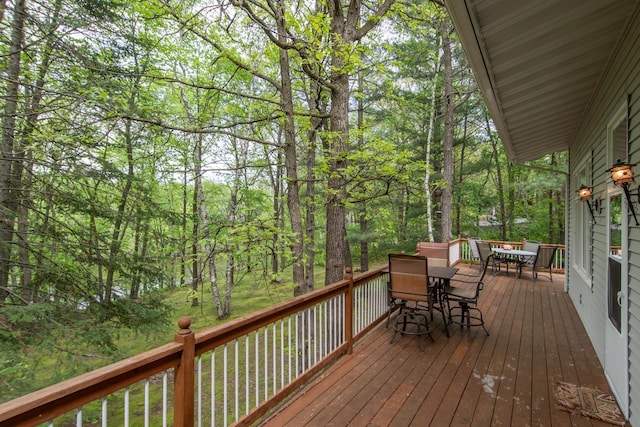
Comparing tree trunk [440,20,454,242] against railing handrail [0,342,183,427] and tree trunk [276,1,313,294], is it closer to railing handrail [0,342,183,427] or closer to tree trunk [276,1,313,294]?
tree trunk [276,1,313,294]

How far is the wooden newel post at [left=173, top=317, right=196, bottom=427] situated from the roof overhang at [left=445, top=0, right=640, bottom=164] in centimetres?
251

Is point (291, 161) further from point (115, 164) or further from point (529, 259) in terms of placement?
point (529, 259)

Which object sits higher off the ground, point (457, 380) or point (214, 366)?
point (214, 366)

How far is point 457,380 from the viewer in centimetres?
285

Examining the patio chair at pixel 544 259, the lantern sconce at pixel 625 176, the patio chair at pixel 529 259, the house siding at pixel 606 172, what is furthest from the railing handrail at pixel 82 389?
the patio chair at pixel 529 259

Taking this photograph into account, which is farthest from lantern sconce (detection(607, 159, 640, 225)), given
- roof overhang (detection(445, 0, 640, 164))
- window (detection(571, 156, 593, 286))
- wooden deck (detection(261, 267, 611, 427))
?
window (detection(571, 156, 593, 286))

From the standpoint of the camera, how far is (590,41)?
2.49 m

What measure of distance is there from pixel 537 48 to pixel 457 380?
3.15m

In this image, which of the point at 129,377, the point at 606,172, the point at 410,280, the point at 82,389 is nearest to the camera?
the point at 82,389

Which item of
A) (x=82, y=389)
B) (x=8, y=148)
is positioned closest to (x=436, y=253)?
(x=82, y=389)

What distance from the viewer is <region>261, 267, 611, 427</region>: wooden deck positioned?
2.31 meters

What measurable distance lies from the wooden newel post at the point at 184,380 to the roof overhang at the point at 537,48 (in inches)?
99.0

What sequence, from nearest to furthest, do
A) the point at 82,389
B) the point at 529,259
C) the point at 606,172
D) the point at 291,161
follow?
the point at 82,389, the point at 606,172, the point at 291,161, the point at 529,259

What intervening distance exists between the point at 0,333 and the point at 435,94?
12.6 meters
